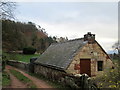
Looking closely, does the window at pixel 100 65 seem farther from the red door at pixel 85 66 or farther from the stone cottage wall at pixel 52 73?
the stone cottage wall at pixel 52 73

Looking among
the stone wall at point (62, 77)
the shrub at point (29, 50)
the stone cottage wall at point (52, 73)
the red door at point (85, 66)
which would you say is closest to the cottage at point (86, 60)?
the red door at point (85, 66)

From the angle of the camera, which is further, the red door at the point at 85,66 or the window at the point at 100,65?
the window at the point at 100,65

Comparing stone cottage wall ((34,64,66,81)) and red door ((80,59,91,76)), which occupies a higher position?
red door ((80,59,91,76))

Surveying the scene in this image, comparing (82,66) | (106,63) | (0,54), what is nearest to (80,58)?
(82,66)

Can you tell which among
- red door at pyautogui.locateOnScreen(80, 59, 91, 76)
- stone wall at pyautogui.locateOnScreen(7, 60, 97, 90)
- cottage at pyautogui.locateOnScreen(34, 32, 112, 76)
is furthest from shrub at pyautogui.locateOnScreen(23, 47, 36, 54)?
red door at pyautogui.locateOnScreen(80, 59, 91, 76)

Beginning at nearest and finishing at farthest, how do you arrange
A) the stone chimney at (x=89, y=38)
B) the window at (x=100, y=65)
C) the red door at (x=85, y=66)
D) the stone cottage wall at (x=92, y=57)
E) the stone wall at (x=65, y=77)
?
1. the stone wall at (x=65, y=77)
2. the stone cottage wall at (x=92, y=57)
3. the red door at (x=85, y=66)
4. the stone chimney at (x=89, y=38)
5. the window at (x=100, y=65)

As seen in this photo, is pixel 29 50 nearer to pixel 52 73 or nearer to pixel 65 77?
pixel 52 73

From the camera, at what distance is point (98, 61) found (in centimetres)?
1636

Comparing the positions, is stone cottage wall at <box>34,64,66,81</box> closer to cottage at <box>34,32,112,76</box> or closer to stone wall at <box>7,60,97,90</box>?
stone wall at <box>7,60,97,90</box>

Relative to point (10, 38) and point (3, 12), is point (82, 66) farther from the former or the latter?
point (10, 38)

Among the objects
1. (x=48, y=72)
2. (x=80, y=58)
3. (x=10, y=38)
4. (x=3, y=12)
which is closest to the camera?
(x=3, y=12)

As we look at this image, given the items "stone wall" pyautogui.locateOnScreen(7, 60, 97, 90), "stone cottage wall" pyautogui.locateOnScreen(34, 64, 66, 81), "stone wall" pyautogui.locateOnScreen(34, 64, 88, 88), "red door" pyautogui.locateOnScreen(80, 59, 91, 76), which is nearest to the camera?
"stone wall" pyautogui.locateOnScreen(7, 60, 97, 90)

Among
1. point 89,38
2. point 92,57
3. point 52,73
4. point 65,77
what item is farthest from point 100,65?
point 65,77

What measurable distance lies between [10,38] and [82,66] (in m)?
12.0
